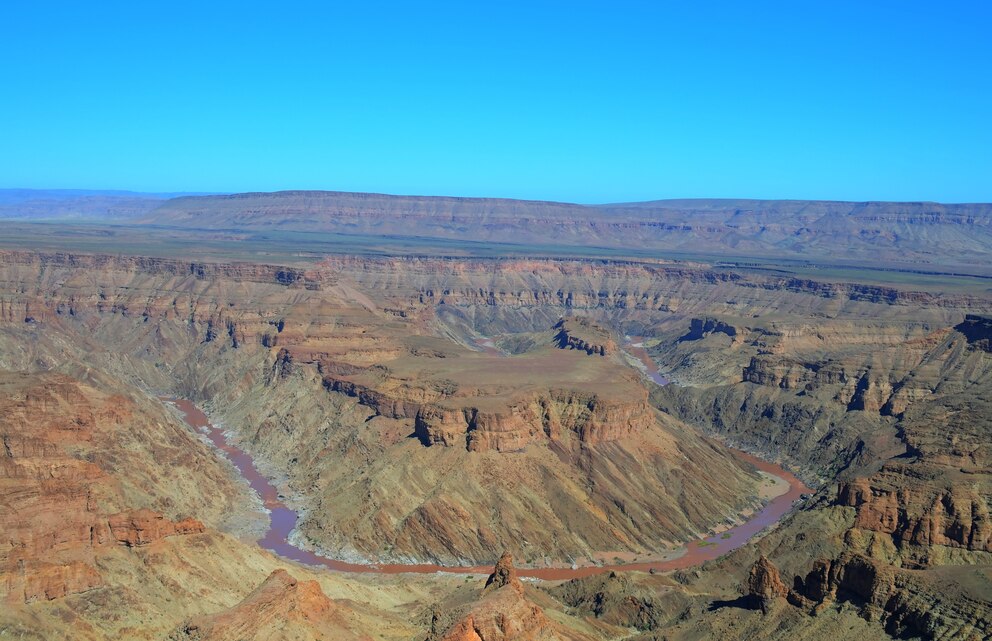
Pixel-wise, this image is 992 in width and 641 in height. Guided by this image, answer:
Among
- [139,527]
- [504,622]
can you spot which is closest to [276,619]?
[504,622]

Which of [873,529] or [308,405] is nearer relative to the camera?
[873,529]

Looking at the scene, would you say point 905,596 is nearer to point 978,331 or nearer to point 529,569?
point 529,569

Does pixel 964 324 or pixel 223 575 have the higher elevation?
pixel 964 324

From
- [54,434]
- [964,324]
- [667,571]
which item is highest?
[964,324]

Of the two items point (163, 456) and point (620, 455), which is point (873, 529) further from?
point (163, 456)

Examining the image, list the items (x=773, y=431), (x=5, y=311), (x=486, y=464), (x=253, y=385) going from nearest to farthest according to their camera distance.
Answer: (x=486, y=464)
(x=773, y=431)
(x=253, y=385)
(x=5, y=311)

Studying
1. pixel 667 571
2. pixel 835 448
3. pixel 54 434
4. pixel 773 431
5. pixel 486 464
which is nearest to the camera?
pixel 667 571

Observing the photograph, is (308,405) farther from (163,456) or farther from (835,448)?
(835,448)

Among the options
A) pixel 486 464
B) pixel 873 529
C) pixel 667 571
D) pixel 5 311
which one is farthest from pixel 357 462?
pixel 5 311
